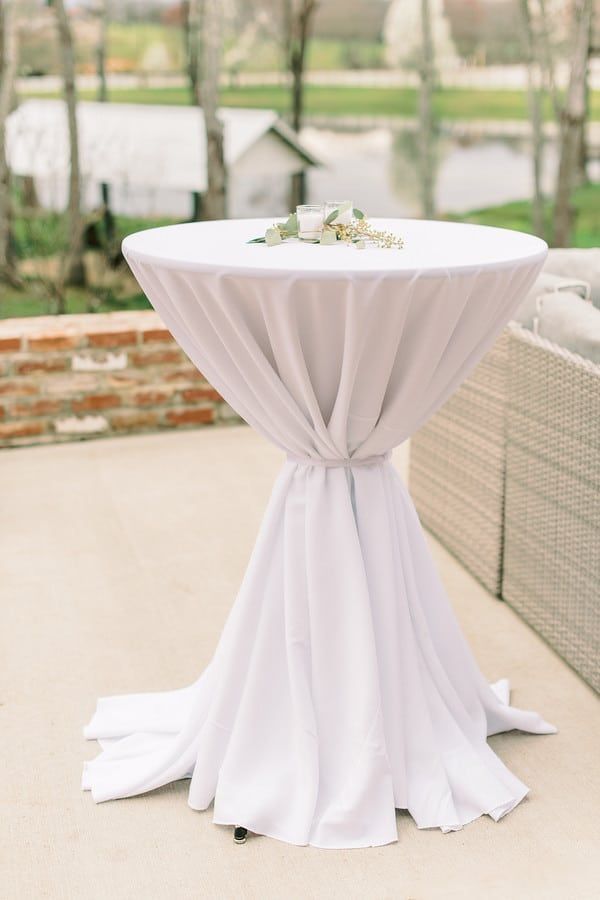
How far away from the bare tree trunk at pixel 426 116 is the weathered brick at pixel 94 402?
2.24 meters

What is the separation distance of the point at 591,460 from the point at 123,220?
322cm

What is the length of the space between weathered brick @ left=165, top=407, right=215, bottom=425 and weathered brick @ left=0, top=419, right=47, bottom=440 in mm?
514

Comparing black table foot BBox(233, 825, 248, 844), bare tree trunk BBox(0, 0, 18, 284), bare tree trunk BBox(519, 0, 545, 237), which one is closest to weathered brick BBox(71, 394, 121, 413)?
bare tree trunk BBox(0, 0, 18, 284)

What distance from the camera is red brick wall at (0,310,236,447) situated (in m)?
4.16

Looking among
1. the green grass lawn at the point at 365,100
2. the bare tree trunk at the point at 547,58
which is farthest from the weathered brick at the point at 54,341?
the bare tree trunk at the point at 547,58

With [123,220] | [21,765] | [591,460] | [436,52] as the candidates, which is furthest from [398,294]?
[436,52]

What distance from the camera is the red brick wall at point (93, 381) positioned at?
4.16 m

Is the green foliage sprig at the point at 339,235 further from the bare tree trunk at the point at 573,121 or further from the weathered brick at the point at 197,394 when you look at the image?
the bare tree trunk at the point at 573,121

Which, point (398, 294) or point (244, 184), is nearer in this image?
point (398, 294)

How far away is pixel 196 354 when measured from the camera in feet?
6.37

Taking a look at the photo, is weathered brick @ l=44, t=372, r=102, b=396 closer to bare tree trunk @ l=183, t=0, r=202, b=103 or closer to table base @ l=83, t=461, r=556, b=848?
bare tree trunk @ l=183, t=0, r=202, b=103

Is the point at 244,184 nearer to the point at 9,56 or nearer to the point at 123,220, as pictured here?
the point at 123,220

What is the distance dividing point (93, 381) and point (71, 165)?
1.24m

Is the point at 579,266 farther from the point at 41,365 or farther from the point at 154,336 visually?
the point at 41,365
